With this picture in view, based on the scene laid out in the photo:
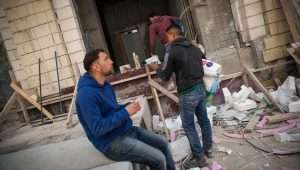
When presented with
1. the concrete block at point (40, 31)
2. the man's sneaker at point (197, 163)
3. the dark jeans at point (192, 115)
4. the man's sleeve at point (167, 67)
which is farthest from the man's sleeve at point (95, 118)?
the concrete block at point (40, 31)

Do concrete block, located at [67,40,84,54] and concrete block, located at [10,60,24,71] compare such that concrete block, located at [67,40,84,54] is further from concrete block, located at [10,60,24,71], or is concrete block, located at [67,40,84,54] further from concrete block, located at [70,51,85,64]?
concrete block, located at [10,60,24,71]

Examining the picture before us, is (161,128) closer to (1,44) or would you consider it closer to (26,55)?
(26,55)

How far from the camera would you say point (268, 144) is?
Answer: 410cm

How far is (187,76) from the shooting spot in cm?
368

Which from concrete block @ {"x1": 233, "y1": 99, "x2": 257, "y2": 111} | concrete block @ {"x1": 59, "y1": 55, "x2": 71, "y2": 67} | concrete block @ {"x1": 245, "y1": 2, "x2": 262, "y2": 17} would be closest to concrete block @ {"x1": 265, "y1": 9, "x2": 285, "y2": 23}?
concrete block @ {"x1": 245, "y1": 2, "x2": 262, "y2": 17}

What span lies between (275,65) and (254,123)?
175cm

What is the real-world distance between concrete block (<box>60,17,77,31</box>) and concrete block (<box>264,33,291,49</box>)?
4042mm

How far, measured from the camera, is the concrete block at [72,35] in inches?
225

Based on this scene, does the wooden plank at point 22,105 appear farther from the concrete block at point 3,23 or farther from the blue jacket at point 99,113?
the blue jacket at point 99,113

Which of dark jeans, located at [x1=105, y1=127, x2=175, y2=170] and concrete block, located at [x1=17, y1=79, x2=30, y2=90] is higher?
concrete block, located at [x1=17, y1=79, x2=30, y2=90]

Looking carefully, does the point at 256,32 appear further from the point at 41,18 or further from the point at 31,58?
the point at 31,58

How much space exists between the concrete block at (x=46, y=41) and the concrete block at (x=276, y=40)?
14.9 feet

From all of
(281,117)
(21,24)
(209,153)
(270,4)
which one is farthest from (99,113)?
(270,4)

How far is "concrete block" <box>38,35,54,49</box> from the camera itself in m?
5.76
